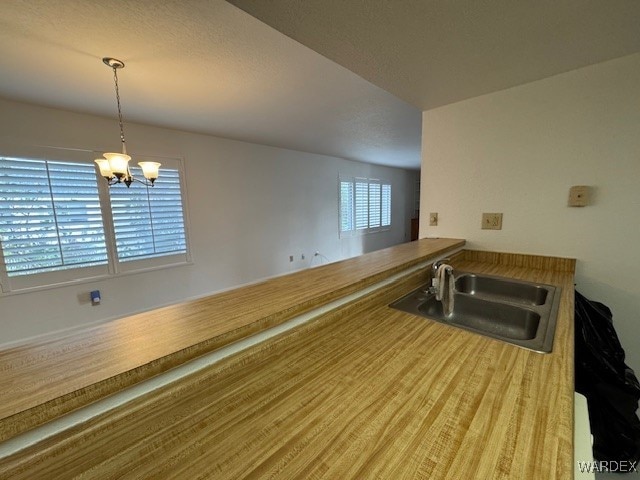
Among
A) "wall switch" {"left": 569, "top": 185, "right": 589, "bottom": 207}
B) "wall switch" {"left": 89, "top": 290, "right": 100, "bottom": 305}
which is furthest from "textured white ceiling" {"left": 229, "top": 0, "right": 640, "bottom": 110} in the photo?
"wall switch" {"left": 89, "top": 290, "right": 100, "bottom": 305}

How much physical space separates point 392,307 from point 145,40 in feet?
6.66

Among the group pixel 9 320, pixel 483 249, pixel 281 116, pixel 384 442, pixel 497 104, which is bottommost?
pixel 9 320

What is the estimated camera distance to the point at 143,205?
3.13m

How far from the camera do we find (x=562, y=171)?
1.61m

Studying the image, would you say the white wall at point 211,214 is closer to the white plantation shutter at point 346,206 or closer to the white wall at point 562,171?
the white plantation shutter at point 346,206

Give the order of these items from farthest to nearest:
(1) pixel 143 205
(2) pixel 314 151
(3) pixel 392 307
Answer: (2) pixel 314 151, (1) pixel 143 205, (3) pixel 392 307

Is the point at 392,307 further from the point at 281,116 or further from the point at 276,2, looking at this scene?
the point at 281,116

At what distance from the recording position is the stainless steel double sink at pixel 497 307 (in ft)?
3.48

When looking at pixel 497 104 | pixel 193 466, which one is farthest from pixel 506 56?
pixel 193 466

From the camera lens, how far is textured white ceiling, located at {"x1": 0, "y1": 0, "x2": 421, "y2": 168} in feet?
4.43

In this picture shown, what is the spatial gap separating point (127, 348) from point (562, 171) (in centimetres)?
225

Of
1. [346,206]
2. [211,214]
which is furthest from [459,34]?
[346,206]

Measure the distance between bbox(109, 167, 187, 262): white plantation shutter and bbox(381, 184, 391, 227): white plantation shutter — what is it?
500 centimetres

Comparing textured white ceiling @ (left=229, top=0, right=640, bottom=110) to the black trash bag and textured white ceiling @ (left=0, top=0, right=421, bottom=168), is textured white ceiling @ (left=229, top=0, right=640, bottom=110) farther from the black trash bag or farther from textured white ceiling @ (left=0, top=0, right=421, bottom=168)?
the black trash bag
